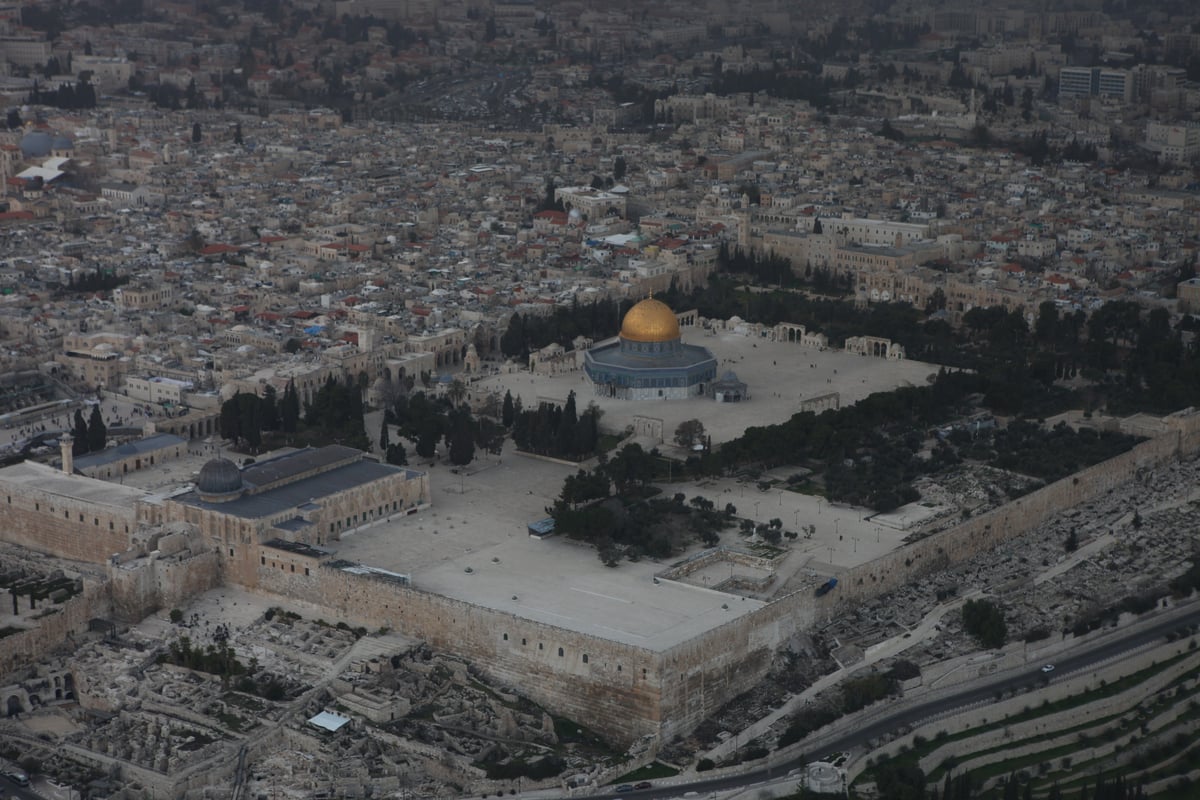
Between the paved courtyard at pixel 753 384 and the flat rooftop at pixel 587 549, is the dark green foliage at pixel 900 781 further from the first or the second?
the paved courtyard at pixel 753 384

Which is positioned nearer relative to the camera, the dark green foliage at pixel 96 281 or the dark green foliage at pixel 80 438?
the dark green foliage at pixel 80 438

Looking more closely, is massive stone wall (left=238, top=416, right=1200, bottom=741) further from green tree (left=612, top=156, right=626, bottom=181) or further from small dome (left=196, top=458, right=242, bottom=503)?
green tree (left=612, top=156, right=626, bottom=181)

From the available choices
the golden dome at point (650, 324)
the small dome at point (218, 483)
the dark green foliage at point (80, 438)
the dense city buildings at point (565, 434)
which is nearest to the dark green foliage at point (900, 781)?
the dense city buildings at point (565, 434)

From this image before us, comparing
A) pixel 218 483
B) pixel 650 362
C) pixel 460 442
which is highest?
pixel 218 483

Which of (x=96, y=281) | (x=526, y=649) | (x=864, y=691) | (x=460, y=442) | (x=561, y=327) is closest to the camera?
(x=864, y=691)

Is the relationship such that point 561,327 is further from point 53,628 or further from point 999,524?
point 53,628

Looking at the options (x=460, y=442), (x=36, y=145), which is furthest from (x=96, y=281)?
(x=36, y=145)
